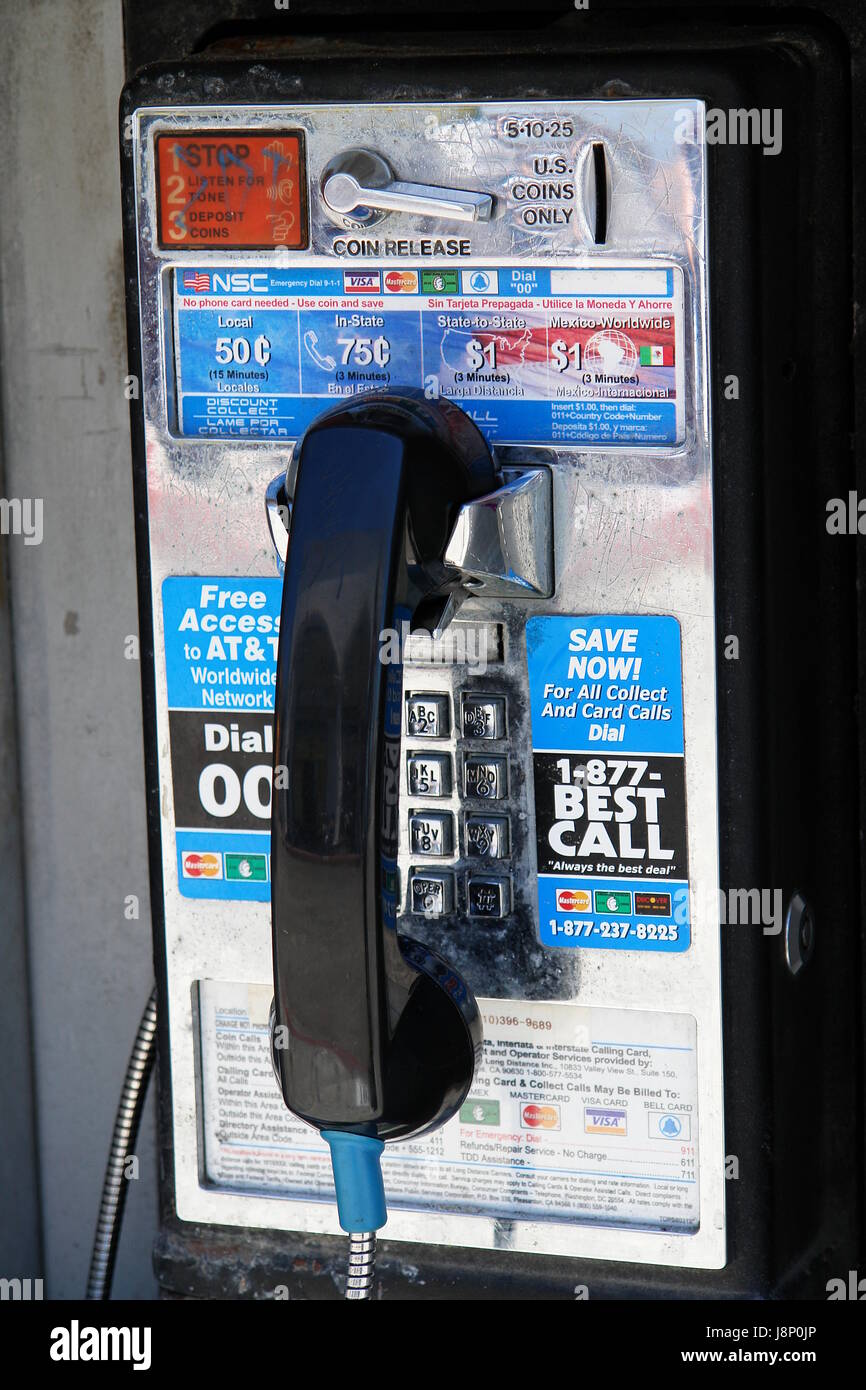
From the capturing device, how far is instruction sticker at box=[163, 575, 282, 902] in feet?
3.38

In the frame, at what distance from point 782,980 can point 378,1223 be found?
0.28 metres

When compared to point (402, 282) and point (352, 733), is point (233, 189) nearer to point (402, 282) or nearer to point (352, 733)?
point (402, 282)

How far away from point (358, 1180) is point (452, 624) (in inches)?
12.9

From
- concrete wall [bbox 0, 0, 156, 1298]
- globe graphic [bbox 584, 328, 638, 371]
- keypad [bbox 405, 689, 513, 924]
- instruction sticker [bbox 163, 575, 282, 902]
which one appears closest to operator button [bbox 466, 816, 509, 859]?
keypad [bbox 405, 689, 513, 924]

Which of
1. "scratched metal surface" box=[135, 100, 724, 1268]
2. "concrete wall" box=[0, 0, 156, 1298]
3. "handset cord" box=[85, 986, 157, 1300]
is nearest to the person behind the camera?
"scratched metal surface" box=[135, 100, 724, 1268]

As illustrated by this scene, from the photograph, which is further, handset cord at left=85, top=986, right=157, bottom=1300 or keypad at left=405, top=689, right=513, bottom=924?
handset cord at left=85, top=986, right=157, bottom=1300

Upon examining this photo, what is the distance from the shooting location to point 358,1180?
972mm

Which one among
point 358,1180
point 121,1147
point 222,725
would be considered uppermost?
point 222,725

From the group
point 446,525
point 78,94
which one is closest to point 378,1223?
point 446,525

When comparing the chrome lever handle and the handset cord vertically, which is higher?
the chrome lever handle

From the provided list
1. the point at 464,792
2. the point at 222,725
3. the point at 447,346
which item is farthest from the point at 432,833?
the point at 447,346

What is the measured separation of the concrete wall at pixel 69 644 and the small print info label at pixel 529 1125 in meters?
0.53

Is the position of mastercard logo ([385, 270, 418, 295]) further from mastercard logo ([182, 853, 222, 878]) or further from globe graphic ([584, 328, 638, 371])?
mastercard logo ([182, 853, 222, 878])

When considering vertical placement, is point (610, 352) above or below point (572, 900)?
above
